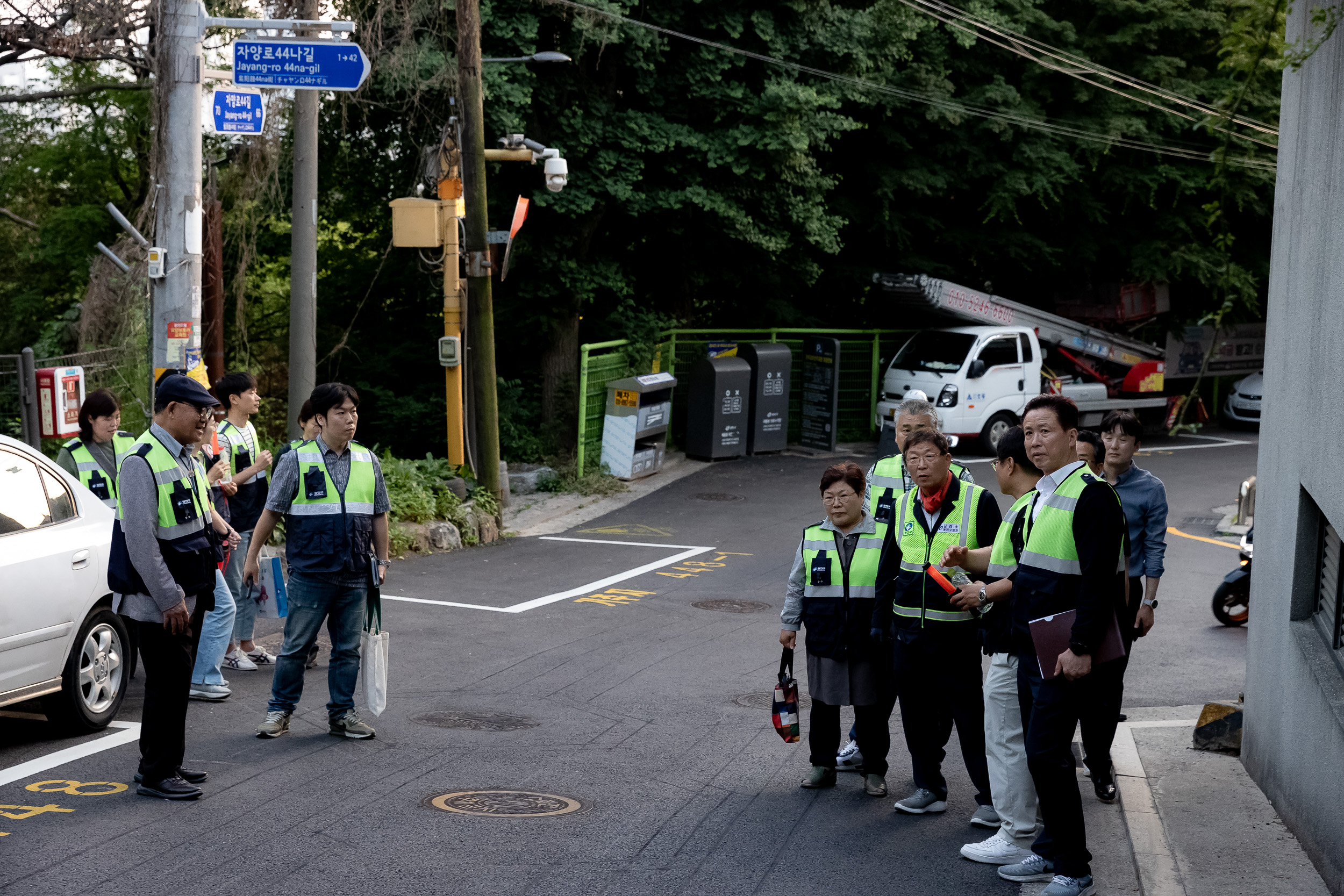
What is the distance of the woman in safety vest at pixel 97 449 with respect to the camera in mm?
8422

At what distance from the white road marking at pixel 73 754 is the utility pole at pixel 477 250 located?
30.8 feet

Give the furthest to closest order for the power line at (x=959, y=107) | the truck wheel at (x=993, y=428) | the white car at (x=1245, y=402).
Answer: the white car at (x=1245, y=402), the truck wheel at (x=993, y=428), the power line at (x=959, y=107)

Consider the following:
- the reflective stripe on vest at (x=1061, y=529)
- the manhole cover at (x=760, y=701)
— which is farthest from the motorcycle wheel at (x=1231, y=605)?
the reflective stripe on vest at (x=1061, y=529)

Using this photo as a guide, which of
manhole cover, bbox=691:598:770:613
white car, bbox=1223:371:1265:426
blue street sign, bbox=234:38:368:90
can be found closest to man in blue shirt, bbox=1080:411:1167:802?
manhole cover, bbox=691:598:770:613

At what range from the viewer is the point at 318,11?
14789 mm

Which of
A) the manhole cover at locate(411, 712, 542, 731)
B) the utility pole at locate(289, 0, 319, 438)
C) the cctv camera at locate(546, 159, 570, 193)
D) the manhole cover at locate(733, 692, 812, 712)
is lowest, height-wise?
the manhole cover at locate(733, 692, 812, 712)

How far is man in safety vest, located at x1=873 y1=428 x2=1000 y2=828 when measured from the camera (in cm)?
605

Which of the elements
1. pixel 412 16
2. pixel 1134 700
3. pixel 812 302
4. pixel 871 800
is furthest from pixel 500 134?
pixel 871 800

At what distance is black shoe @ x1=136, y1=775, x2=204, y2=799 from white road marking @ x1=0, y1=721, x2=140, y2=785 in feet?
2.45

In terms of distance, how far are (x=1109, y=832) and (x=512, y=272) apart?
16.9 meters

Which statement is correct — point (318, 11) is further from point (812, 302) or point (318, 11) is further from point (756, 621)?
point (812, 302)

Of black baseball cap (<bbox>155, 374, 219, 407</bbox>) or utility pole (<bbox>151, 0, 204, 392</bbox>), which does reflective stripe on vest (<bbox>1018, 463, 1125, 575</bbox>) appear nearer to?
black baseball cap (<bbox>155, 374, 219, 407</bbox>)

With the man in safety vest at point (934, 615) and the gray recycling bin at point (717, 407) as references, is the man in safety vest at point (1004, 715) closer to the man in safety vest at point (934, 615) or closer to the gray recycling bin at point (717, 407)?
the man in safety vest at point (934, 615)

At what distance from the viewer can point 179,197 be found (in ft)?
35.4
